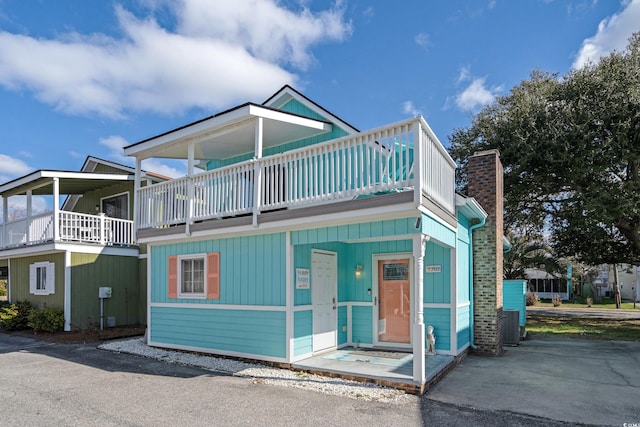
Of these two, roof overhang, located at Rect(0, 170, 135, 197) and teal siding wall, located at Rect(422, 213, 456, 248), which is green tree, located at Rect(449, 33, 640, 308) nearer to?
teal siding wall, located at Rect(422, 213, 456, 248)

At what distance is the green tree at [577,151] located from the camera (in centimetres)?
1591

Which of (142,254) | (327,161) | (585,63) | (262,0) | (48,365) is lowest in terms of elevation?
(48,365)

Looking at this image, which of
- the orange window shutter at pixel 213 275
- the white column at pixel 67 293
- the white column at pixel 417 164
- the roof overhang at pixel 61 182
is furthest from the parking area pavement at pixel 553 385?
the roof overhang at pixel 61 182

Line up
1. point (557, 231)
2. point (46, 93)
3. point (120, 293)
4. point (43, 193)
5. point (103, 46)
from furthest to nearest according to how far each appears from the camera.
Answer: point (46, 93)
point (557, 231)
point (43, 193)
point (120, 293)
point (103, 46)

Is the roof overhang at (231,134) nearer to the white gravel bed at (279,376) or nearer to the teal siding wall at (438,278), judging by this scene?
the teal siding wall at (438,278)

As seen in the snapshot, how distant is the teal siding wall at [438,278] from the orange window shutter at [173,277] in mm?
5970

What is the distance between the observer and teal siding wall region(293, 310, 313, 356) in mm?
8547

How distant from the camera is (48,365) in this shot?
363 inches

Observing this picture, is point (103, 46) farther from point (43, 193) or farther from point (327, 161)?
point (327, 161)

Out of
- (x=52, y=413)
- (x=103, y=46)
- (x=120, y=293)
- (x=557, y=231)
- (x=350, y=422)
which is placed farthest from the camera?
(x=557, y=231)

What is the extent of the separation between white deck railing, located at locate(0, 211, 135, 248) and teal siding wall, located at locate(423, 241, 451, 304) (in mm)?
11247

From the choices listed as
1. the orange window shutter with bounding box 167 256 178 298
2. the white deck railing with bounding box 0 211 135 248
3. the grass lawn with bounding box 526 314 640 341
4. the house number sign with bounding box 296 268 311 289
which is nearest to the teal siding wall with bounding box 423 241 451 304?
the house number sign with bounding box 296 268 311 289

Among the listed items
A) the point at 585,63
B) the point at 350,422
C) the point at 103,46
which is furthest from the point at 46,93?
the point at 585,63

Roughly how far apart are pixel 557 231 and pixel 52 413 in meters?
21.0
